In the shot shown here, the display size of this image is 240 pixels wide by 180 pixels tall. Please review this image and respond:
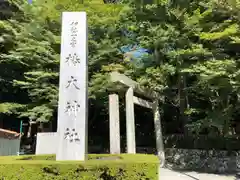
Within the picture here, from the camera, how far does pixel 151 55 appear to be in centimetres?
1160

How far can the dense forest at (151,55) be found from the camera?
32.8 ft

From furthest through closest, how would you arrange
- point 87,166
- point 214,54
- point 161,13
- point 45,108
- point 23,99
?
1. point 23,99
2. point 45,108
3. point 161,13
4. point 214,54
5. point 87,166

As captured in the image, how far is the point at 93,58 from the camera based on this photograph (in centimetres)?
1306

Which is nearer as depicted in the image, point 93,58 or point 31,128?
point 93,58

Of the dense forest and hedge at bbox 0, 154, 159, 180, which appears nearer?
hedge at bbox 0, 154, 159, 180

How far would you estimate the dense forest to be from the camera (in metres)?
10.0

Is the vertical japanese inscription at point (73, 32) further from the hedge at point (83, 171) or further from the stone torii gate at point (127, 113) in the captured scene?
the stone torii gate at point (127, 113)

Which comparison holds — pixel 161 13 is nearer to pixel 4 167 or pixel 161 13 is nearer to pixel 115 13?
pixel 115 13

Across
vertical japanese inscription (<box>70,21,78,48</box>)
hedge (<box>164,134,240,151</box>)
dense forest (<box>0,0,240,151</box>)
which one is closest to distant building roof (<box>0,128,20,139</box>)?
dense forest (<box>0,0,240,151</box>)

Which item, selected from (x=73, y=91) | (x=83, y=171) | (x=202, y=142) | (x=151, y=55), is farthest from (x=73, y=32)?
(x=202, y=142)

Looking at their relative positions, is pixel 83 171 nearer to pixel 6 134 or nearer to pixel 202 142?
pixel 6 134

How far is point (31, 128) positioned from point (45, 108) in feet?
31.4

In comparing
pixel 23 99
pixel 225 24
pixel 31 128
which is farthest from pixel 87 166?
pixel 31 128

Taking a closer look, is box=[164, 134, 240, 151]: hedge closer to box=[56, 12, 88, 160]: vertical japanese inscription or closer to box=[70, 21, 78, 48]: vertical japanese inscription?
box=[56, 12, 88, 160]: vertical japanese inscription
